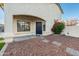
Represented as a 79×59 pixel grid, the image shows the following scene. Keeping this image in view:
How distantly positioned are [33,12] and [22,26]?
882 mm

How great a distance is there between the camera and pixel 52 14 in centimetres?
697

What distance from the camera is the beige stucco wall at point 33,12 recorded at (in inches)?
255

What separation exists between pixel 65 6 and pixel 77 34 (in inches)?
58.9

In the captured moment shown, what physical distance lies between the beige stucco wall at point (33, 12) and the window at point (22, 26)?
0.26 meters

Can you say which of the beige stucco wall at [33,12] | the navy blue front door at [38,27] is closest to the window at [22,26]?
the beige stucco wall at [33,12]

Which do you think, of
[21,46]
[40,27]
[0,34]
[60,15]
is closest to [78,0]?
[60,15]

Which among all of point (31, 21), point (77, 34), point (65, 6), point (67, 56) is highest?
point (65, 6)

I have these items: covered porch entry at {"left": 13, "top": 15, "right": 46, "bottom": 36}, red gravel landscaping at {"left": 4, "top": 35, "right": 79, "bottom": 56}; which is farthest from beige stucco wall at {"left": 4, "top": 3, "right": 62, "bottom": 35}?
red gravel landscaping at {"left": 4, "top": 35, "right": 79, "bottom": 56}

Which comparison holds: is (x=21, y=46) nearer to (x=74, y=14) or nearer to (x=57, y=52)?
(x=57, y=52)

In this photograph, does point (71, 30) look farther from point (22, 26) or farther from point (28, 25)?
point (22, 26)

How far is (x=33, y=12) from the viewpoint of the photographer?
23.6ft

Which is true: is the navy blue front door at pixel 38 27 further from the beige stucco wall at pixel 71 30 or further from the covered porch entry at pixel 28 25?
the beige stucco wall at pixel 71 30

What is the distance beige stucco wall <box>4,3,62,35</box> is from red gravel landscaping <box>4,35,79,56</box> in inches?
18.6

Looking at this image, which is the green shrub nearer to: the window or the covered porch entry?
the covered porch entry
